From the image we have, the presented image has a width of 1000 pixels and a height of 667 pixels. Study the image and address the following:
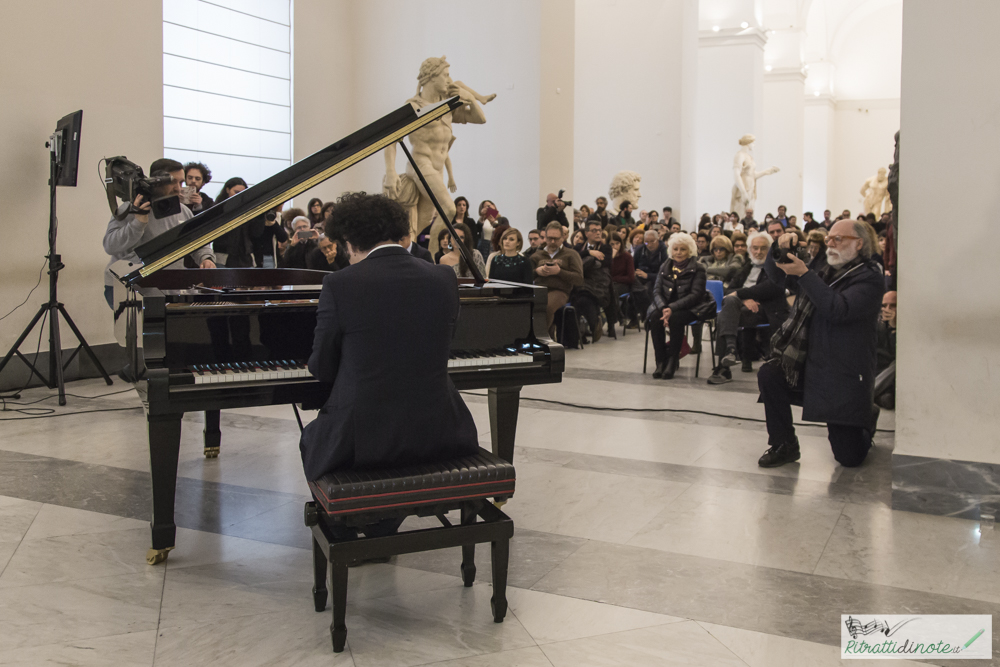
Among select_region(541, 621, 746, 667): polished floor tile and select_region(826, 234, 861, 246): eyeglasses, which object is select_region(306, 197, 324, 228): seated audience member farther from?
select_region(541, 621, 746, 667): polished floor tile

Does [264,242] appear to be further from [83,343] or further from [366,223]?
[366,223]

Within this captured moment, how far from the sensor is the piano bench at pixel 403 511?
8.21 ft

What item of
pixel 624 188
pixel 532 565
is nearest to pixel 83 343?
pixel 532 565

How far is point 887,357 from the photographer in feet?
18.2

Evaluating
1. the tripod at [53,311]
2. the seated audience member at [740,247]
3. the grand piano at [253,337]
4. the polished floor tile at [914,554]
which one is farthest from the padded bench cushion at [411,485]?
the seated audience member at [740,247]

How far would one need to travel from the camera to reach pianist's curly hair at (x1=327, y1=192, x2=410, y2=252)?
269 centimetres

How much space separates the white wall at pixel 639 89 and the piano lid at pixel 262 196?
1523 centimetres

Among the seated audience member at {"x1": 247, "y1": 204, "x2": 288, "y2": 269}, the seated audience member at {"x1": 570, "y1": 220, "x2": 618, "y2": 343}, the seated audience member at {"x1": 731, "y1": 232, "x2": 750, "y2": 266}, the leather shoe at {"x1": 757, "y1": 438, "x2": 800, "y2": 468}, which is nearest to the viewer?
the leather shoe at {"x1": 757, "y1": 438, "x2": 800, "y2": 468}

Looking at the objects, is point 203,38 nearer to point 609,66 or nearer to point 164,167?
point 164,167

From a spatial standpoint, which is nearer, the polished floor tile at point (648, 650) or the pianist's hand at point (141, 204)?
the polished floor tile at point (648, 650)

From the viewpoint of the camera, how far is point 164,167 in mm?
5320

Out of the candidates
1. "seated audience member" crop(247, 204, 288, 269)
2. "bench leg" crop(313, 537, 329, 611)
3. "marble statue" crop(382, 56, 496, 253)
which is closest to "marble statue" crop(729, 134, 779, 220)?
"marble statue" crop(382, 56, 496, 253)

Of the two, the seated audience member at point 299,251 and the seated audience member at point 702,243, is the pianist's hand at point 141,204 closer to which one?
the seated audience member at point 299,251

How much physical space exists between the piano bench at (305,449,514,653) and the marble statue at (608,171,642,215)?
14073 mm
